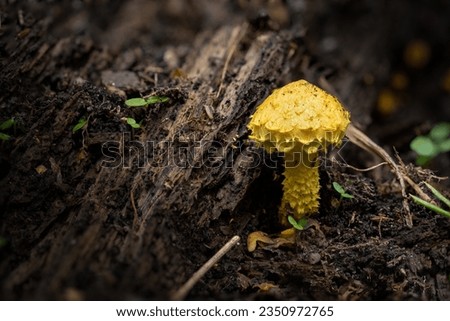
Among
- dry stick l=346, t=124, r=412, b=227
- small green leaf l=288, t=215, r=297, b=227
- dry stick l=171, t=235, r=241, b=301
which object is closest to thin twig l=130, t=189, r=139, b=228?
dry stick l=171, t=235, r=241, b=301

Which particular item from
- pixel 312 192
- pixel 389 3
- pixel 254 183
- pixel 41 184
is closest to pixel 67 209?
pixel 41 184

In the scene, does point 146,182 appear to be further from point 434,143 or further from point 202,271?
point 434,143

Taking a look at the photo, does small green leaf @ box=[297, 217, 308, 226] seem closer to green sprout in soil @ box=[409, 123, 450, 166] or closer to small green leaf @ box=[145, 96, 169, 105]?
green sprout in soil @ box=[409, 123, 450, 166]

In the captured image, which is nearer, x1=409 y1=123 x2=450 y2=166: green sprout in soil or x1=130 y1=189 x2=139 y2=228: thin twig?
x1=130 y1=189 x2=139 y2=228: thin twig

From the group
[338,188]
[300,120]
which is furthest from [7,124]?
[338,188]

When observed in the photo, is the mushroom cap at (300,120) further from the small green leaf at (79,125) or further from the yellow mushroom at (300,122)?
the small green leaf at (79,125)
